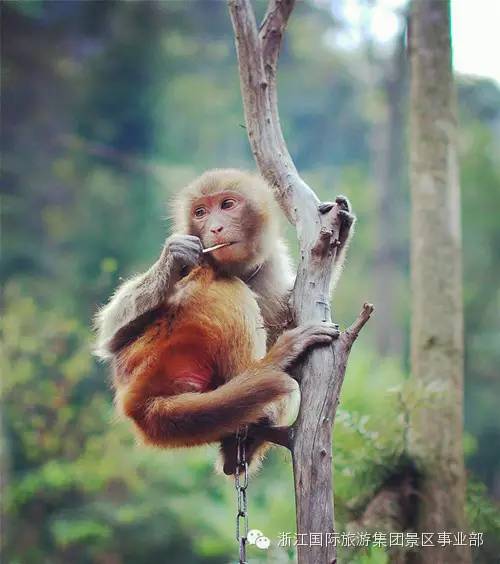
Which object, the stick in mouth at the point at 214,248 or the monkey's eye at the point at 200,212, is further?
the monkey's eye at the point at 200,212

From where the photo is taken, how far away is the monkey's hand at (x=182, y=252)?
9.54ft

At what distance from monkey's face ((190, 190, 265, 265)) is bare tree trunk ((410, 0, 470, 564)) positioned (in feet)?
5.33

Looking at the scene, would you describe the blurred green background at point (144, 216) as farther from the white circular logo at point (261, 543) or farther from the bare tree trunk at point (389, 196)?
the white circular logo at point (261, 543)

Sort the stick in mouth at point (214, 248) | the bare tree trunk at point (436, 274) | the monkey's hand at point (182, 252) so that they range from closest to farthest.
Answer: the monkey's hand at point (182, 252)
the stick in mouth at point (214, 248)
the bare tree trunk at point (436, 274)

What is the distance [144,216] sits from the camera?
1009 centimetres

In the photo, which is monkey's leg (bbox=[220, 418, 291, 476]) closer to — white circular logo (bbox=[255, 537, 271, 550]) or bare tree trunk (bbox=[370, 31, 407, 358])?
white circular logo (bbox=[255, 537, 271, 550])

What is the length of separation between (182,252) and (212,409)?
617 mm

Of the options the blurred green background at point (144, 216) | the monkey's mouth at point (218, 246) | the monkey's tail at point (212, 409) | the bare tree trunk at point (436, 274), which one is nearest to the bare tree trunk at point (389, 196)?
the blurred green background at point (144, 216)

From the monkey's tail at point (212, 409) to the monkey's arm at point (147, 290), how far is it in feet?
1.19

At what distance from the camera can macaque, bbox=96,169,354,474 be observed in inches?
107

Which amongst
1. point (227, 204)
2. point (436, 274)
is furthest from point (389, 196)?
point (227, 204)

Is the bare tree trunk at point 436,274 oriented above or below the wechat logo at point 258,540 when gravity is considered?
above

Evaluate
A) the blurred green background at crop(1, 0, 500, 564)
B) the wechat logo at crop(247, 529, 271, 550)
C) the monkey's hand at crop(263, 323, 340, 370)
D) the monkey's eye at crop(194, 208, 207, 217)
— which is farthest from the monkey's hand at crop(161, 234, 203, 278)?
the blurred green background at crop(1, 0, 500, 564)

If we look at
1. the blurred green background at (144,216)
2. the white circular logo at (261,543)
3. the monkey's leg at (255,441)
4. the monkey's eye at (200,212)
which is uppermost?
the blurred green background at (144,216)
